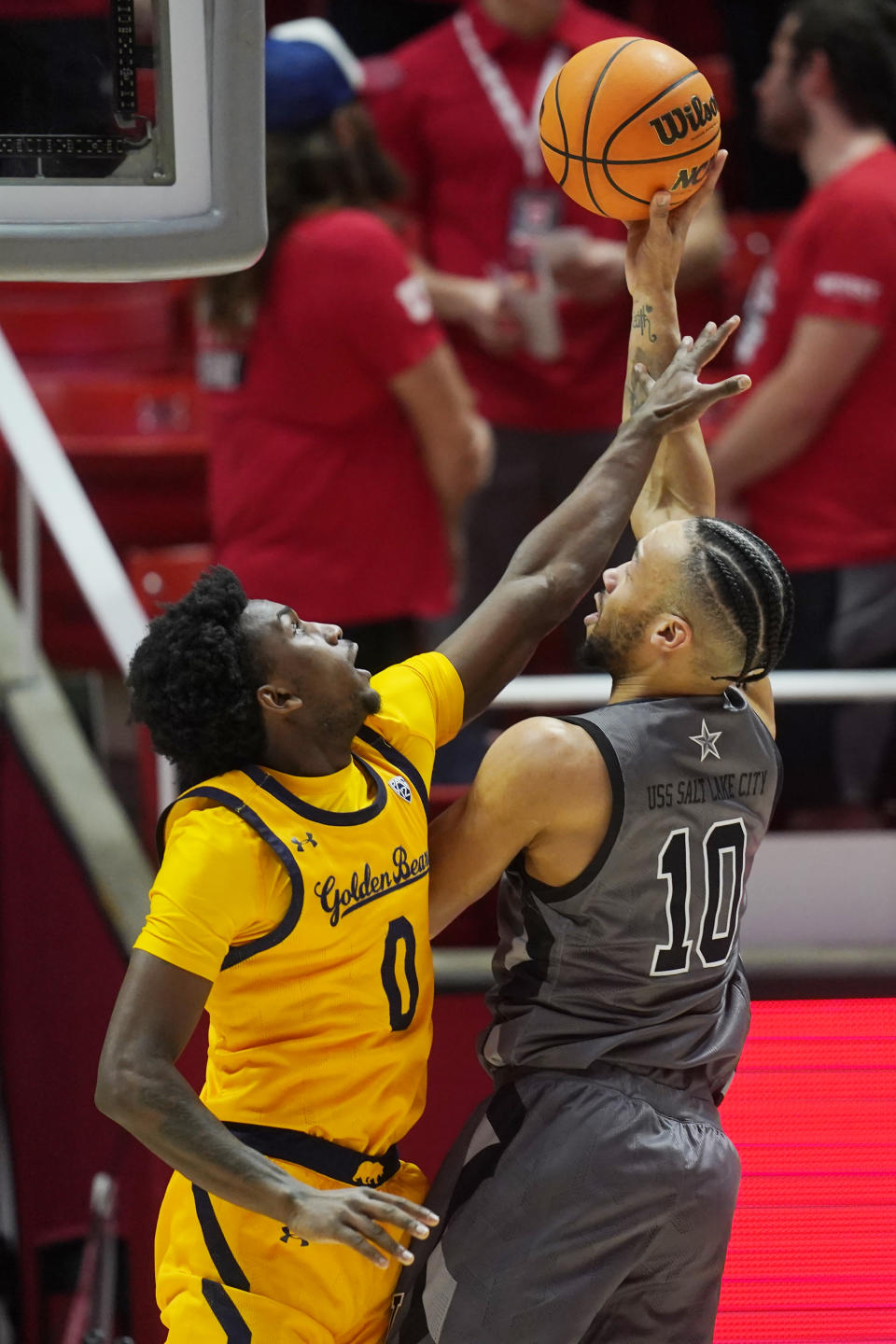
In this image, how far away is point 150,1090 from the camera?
215cm

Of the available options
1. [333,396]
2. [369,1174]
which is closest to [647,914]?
[369,1174]

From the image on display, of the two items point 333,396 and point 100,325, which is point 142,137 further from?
point 100,325

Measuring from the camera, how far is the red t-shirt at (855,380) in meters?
4.23

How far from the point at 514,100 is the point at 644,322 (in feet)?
7.37

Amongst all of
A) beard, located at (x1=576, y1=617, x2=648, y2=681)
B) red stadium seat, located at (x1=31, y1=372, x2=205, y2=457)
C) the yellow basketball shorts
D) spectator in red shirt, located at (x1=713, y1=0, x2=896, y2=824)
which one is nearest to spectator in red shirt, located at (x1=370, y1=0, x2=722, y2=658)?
spectator in red shirt, located at (x1=713, y1=0, x2=896, y2=824)

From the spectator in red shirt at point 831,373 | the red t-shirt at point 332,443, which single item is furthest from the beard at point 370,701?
the spectator in red shirt at point 831,373

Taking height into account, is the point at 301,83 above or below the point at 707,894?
above

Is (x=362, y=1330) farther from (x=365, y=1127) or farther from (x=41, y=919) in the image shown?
(x=41, y=919)

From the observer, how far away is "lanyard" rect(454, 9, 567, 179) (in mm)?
4890

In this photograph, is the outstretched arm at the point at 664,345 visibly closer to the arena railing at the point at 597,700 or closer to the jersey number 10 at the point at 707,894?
the jersey number 10 at the point at 707,894

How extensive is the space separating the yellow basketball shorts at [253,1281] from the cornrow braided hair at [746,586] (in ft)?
3.03

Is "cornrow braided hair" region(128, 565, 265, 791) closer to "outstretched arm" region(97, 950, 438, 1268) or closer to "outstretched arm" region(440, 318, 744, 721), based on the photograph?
"outstretched arm" region(97, 950, 438, 1268)

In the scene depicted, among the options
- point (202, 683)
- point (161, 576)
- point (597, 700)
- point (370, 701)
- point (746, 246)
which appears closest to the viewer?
point (202, 683)

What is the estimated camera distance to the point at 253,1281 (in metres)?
2.35
